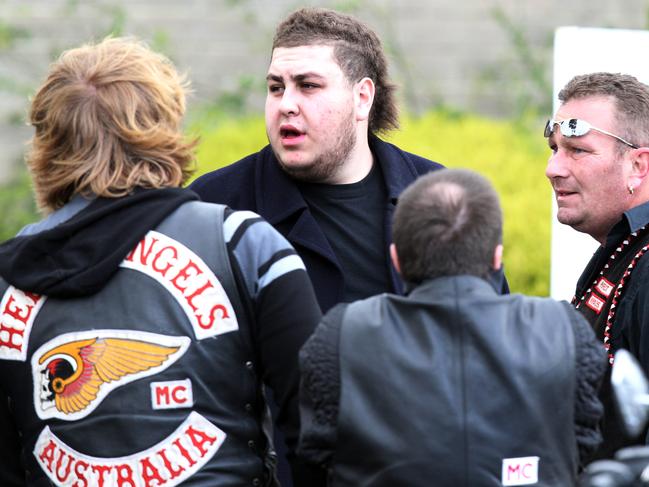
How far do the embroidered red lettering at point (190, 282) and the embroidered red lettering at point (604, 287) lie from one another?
1.32 metres

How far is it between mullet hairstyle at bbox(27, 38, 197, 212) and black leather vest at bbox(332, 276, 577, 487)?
2.05ft

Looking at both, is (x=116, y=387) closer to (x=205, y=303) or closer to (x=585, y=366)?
(x=205, y=303)

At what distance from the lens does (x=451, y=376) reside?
236cm

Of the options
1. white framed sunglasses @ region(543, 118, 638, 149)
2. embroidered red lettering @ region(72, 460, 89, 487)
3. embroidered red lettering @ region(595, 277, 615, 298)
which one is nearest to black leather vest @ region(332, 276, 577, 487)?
embroidered red lettering @ region(72, 460, 89, 487)

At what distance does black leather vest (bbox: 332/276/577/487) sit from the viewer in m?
2.34

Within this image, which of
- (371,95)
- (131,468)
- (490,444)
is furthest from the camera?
(371,95)

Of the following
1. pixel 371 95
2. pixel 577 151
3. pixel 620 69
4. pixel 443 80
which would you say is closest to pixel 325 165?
pixel 371 95

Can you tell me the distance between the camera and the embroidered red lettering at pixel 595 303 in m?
3.32

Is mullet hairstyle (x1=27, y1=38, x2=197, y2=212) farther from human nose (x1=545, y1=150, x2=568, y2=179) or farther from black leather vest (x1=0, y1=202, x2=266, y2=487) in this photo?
human nose (x1=545, y1=150, x2=568, y2=179)

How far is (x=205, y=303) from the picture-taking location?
8.27 feet

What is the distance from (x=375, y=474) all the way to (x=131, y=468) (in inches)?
22.3

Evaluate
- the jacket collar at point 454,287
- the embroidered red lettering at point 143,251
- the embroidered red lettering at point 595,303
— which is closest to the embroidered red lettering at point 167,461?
the embroidered red lettering at point 143,251

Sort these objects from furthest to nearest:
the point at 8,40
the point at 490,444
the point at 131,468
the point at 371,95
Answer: the point at 8,40
the point at 371,95
the point at 131,468
the point at 490,444

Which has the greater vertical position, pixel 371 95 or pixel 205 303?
pixel 371 95
